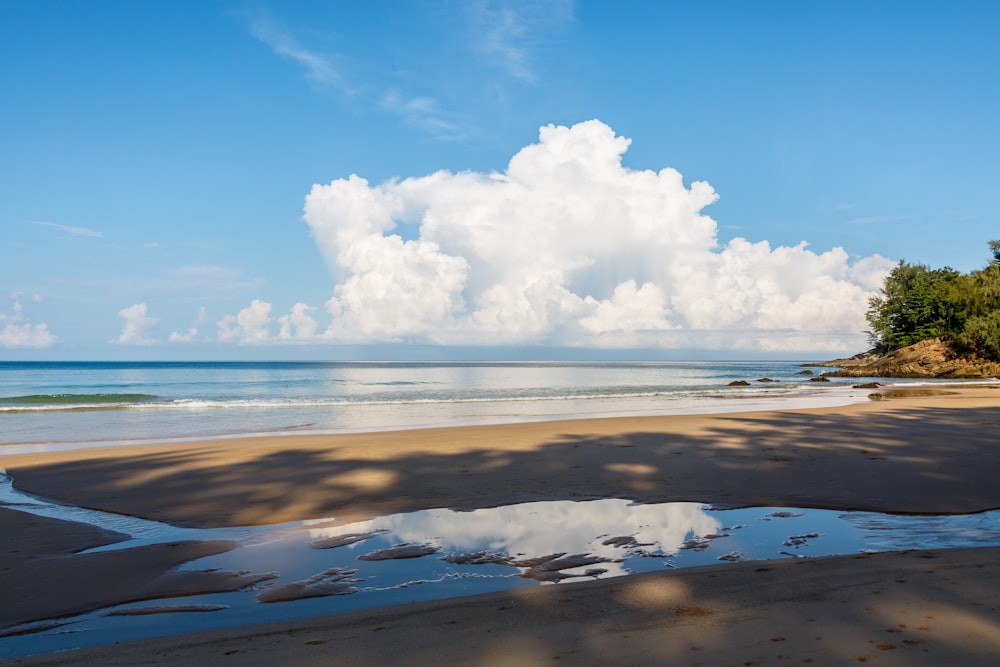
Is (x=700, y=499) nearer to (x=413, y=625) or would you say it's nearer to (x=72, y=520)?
(x=413, y=625)

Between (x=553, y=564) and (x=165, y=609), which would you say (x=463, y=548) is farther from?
(x=165, y=609)

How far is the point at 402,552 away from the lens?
6559 millimetres

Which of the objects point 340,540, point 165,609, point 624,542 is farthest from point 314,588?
point 624,542

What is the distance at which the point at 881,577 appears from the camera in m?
5.06

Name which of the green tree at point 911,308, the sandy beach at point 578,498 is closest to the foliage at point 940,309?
the green tree at point 911,308

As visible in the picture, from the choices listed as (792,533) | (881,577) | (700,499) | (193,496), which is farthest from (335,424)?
(881,577)

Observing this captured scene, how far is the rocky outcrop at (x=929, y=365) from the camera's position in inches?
2391

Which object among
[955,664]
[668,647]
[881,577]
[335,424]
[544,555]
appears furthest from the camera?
[335,424]

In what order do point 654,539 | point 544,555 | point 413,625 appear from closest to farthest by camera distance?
1. point 413,625
2. point 544,555
3. point 654,539

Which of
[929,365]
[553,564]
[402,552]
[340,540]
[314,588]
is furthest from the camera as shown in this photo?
[929,365]

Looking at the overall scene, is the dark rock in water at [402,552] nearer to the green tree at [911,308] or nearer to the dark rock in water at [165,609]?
the dark rock in water at [165,609]

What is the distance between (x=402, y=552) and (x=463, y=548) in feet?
2.12

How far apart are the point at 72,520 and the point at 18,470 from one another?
A: 19.9 feet

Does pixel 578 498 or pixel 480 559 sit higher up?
pixel 480 559
